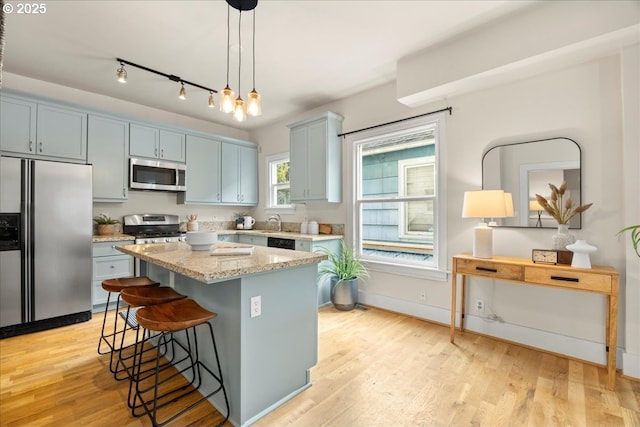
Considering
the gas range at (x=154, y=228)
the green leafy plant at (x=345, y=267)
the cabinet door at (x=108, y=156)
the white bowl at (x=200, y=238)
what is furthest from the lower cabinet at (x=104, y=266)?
the green leafy plant at (x=345, y=267)

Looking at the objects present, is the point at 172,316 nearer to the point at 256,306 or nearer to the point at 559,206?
the point at 256,306

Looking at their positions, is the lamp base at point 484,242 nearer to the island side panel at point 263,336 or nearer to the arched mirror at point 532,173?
the arched mirror at point 532,173

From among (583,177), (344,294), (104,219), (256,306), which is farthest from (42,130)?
(583,177)

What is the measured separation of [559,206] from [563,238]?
0.95 feet

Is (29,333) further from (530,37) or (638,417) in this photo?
(530,37)

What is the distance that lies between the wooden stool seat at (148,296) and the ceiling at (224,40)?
2094 millimetres

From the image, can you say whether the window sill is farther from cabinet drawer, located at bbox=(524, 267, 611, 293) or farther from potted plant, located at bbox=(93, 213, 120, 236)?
potted plant, located at bbox=(93, 213, 120, 236)

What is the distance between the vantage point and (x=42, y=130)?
3.43 meters

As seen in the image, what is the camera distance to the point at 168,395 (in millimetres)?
2049

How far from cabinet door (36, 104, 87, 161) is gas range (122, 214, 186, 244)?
1.01 m

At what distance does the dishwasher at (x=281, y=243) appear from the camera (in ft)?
13.1

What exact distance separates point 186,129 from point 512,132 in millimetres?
4225

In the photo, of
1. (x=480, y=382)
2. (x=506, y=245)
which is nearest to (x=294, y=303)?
(x=480, y=382)

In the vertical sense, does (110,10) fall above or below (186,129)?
above
